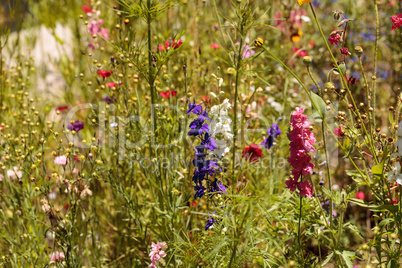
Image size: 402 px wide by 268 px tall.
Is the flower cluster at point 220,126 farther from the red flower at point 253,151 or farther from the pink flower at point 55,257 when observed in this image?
the pink flower at point 55,257

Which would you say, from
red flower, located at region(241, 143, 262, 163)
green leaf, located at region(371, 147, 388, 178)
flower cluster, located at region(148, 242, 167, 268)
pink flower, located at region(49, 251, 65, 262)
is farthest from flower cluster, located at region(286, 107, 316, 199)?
pink flower, located at region(49, 251, 65, 262)

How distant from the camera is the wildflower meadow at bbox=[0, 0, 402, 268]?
1.25 m

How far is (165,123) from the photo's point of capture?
1.61m

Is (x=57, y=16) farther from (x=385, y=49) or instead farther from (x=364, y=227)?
(x=364, y=227)

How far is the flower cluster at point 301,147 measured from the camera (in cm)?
117

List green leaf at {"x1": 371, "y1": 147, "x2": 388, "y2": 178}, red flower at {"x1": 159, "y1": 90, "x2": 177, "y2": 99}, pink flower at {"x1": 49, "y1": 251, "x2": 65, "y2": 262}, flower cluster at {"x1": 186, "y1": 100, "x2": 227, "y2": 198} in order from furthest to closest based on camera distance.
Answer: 1. red flower at {"x1": 159, "y1": 90, "x2": 177, "y2": 99}
2. pink flower at {"x1": 49, "y1": 251, "x2": 65, "y2": 262}
3. flower cluster at {"x1": 186, "y1": 100, "x2": 227, "y2": 198}
4. green leaf at {"x1": 371, "y1": 147, "x2": 388, "y2": 178}

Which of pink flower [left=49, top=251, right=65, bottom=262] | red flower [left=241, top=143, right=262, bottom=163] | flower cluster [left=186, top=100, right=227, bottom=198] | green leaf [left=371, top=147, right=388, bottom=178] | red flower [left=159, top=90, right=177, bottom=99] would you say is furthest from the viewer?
red flower [left=159, top=90, right=177, bottom=99]

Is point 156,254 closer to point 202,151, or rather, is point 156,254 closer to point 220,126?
point 202,151

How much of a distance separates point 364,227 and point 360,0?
195 centimetres

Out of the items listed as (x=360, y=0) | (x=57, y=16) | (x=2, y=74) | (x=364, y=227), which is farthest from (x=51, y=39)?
(x=364, y=227)

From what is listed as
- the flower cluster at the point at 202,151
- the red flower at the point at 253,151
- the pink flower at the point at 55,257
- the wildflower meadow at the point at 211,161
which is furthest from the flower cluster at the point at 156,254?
the red flower at the point at 253,151

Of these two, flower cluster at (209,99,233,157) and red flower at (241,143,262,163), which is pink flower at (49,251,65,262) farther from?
red flower at (241,143,262,163)

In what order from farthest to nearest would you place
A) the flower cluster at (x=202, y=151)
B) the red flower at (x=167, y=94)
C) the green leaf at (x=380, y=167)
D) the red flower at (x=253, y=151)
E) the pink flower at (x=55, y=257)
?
the red flower at (x=167, y=94) < the red flower at (x=253, y=151) < the pink flower at (x=55, y=257) < the flower cluster at (x=202, y=151) < the green leaf at (x=380, y=167)

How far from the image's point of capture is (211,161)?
54.1 inches
